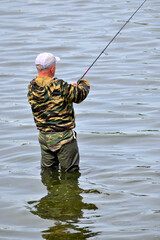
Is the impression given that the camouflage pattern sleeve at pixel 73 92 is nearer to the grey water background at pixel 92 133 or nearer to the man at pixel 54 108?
the man at pixel 54 108

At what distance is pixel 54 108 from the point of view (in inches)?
250

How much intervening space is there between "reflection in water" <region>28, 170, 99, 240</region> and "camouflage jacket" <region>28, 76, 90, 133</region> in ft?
2.41

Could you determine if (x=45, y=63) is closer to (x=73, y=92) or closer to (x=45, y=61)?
(x=45, y=61)

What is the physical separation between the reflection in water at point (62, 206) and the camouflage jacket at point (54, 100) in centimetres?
74

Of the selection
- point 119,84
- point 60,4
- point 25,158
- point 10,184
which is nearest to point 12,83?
point 119,84

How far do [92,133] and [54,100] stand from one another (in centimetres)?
281

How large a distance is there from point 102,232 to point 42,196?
1.27m

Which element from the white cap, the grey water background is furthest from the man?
the grey water background

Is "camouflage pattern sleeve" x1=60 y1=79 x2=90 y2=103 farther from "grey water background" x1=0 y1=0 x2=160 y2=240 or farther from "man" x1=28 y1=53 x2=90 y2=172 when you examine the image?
"grey water background" x1=0 y1=0 x2=160 y2=240

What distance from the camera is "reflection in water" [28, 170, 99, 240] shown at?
5496 millimetres

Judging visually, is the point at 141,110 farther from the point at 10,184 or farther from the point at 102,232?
the point at 102,232

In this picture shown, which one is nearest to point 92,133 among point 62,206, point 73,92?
point 73,92

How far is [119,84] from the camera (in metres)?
11.9

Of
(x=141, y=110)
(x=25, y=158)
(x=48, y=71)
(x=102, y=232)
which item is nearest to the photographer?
(x=102, y=232)
